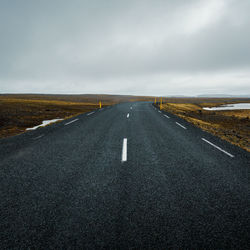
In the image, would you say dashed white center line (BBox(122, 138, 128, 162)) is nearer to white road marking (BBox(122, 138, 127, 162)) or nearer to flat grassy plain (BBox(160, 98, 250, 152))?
white road marking (BBox(122, 138, 127, 162))

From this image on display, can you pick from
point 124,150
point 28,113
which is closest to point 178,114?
point 124,150

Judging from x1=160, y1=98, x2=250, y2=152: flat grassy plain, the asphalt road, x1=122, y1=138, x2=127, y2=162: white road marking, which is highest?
x1=122, y1=138, x2=127, y2=162: white road marking

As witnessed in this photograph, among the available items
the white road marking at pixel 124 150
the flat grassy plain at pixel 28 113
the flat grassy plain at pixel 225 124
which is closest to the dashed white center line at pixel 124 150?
the white road marking at pixel 124 150

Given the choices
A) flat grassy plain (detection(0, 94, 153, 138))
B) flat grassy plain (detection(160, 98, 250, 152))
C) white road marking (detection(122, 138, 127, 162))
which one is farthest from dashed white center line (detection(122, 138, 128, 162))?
flat grassy plain (detection(0, 94, 153, 138))

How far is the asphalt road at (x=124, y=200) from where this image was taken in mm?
2172

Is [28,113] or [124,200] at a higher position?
[124,200]

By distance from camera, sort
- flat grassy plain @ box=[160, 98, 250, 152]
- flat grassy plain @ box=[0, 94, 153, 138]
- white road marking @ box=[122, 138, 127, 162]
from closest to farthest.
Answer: white road marking @ box=[122, 138, 127, 162]
flat grassy plain @ box=[160, 98, 250, 152]
flat grassy plain @ box=[0, 94, 153, 138]

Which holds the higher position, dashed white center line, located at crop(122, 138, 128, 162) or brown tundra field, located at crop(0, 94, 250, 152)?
dashed white center line, located at crop(122, 138, 128, 162)

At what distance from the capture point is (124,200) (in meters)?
2.96

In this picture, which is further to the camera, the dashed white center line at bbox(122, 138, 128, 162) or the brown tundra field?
the brown tundra field

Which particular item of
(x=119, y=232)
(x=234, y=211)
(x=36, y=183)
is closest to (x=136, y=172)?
(x=119, y=232)

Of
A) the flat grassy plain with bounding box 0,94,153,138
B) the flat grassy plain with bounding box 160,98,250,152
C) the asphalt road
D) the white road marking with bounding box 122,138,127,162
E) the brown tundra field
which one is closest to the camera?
the asphalt road

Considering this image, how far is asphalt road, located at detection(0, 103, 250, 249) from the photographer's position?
2172mm

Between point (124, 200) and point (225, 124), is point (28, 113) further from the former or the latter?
point (225, 124)
